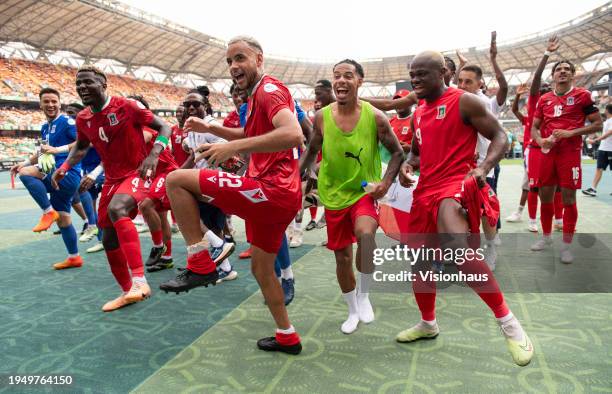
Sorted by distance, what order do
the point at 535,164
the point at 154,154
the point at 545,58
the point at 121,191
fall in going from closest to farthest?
the point at 154,154 → the point at 121,191 → the point at 545,58 → the point at 535,164

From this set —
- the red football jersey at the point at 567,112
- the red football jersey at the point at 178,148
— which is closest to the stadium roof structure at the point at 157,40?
the red football jersey at the point at 178,148

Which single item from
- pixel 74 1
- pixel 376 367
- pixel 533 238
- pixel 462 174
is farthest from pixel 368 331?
pixel 74 1

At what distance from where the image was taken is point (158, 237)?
4934 mm

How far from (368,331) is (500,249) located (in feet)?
10.2

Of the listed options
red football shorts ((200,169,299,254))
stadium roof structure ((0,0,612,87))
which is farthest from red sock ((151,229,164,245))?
stadium roof structure ((0,0,612,87))

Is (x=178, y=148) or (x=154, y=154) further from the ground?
(x=154, y=154)

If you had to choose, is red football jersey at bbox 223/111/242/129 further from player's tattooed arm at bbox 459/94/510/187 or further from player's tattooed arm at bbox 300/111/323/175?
player's tattooed arm at bbox 459/94/510/187

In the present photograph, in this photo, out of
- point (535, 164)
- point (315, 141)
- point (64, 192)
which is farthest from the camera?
point (64, 192)

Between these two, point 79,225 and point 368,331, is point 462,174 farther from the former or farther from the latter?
point 79,225

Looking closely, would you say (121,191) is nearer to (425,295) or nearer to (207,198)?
(207,198)

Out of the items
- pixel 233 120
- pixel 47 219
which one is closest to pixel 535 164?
pixel 233 120

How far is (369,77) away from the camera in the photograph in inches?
2253

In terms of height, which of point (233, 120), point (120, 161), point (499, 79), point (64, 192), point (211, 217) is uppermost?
point (499, 79)

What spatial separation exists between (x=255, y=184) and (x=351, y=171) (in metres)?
1.11
